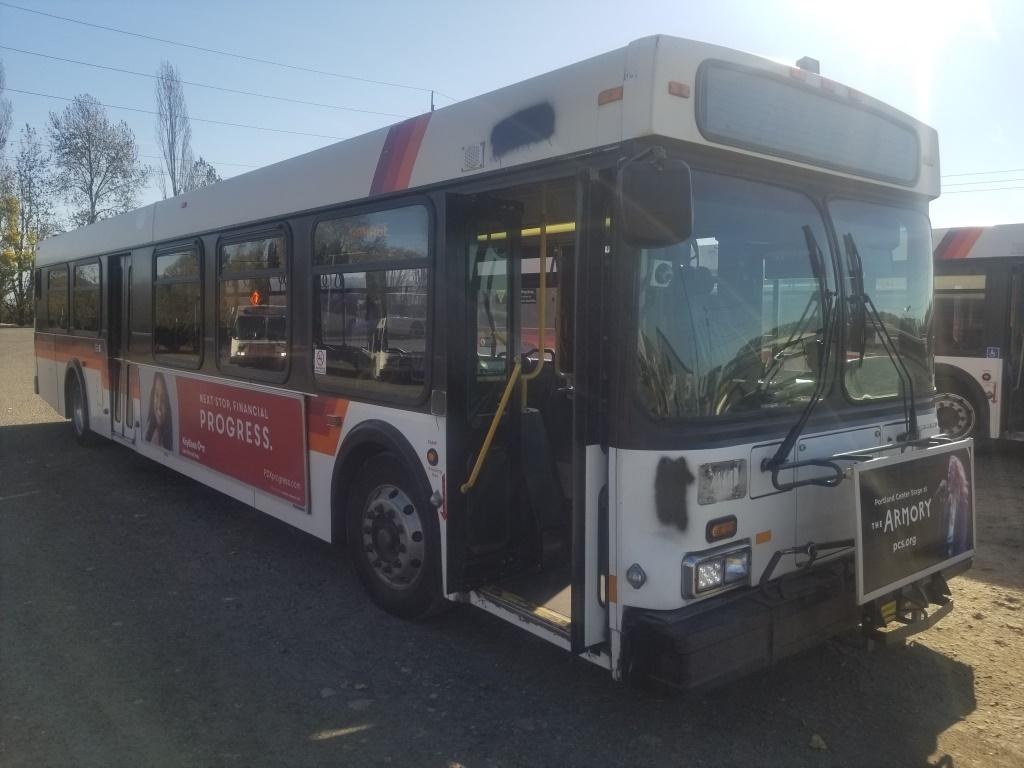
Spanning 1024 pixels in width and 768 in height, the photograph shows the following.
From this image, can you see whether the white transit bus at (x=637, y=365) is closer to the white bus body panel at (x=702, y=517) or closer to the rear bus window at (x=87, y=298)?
the white bus body panel at (x=702, y=517)

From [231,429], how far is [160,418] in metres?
1.76

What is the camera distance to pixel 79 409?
33.5 feet

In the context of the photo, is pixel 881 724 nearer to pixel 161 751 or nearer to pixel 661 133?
pixel 661 133

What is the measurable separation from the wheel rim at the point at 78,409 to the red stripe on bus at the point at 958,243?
10747 millimetres

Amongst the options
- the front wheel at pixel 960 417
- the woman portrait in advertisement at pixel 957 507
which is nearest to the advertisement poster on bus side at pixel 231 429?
the woman portrait in advertisement at pixel 957 507

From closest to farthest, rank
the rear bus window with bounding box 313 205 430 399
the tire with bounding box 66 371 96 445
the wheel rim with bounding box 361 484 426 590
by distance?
the rear bus window with bounding box 313 205 430 399 → the wheel rim with bounding box 361 484 426 590 → the tire with bounding box 66 371 96 445

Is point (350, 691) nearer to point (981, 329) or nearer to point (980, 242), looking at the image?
point (981, 329)

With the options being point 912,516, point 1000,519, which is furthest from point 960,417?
point 912,516

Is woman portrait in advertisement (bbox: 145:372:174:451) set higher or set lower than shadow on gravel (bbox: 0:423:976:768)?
higher

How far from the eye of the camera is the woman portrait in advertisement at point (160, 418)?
7453 millimetres

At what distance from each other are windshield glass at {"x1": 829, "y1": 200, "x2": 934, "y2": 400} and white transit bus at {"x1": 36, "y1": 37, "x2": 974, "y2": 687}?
0.02 m

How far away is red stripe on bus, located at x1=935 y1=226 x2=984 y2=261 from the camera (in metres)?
9.62

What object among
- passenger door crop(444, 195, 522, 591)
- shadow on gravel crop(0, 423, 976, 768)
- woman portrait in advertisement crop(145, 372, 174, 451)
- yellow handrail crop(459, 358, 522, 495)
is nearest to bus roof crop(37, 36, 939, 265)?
passenger door crop(444, 195, 522, 591)

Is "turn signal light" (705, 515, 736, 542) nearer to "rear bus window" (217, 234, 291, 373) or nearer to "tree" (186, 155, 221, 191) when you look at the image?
"rear bus window" (217, 234, 291, 373)
